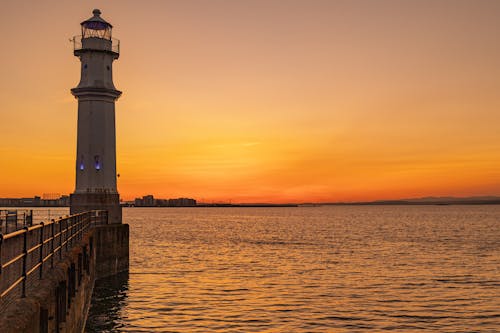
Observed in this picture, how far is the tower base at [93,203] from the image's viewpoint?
119ft

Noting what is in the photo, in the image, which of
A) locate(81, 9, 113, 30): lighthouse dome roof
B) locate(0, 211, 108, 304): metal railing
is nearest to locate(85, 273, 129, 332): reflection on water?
locate(0, 211, 108, 304): metal railing

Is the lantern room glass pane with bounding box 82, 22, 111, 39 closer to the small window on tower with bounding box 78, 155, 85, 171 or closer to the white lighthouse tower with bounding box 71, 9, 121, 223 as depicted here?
the white lighthouse tower with bounding box 71, 9, 121, 223

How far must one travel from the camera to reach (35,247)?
1002 cm

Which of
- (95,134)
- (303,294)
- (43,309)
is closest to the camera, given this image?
(43,309)

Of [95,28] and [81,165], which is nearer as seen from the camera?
[81,165]

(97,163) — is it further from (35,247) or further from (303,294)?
(35,247)

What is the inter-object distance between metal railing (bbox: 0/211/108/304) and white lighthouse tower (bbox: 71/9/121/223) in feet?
5.77

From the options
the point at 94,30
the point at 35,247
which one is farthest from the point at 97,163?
the point at 35,247

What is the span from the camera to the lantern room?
38.2 m

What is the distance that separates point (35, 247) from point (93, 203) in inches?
1082

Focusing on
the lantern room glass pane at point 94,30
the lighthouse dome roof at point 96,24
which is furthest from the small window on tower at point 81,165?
the lighthouse dome roof at point 96,24

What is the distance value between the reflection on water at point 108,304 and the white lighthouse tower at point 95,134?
5570mm

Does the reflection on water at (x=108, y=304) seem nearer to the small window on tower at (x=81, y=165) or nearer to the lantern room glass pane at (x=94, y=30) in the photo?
the small window on tower at (x=81, y=165)

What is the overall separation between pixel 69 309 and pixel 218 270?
88.8 ft
